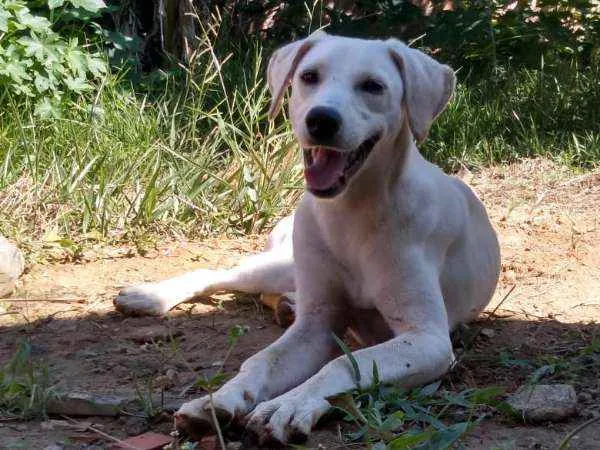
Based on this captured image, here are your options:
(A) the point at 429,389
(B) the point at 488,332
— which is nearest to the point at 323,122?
(A) the point at 429,389

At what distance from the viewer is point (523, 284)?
16.8 ft

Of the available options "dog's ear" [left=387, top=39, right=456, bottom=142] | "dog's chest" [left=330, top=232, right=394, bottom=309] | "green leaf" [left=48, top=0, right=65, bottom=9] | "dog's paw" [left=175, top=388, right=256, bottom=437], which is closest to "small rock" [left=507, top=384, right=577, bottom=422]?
"dog's chest" [left=330, top=232, right=394, bottom=309]

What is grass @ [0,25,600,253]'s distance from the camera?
565cm

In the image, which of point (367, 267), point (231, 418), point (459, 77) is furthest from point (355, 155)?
point (459, 77)

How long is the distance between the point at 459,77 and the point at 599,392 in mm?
4861

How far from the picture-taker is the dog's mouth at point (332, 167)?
3615 mm

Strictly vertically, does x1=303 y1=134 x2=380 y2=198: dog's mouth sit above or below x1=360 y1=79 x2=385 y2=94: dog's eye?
below

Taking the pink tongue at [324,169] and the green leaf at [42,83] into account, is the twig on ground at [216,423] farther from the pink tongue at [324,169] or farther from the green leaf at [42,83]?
the green leaf at [42,83]

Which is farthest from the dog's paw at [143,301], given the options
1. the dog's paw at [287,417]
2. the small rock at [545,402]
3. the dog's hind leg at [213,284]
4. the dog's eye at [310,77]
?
the small rock at [545,402]

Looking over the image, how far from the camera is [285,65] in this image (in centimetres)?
400

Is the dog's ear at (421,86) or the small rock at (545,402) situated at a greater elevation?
the dog's ear at (421,86)

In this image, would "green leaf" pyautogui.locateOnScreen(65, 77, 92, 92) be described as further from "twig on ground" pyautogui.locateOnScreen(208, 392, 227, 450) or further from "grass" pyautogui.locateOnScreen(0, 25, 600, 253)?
"twig on ground" pyautogui.locateOnScreen(208, 392, 227, 450)

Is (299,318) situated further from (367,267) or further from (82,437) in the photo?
(82,437)

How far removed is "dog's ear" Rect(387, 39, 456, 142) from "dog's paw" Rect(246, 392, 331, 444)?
41.8 inches
